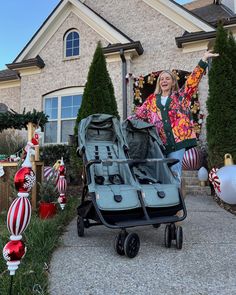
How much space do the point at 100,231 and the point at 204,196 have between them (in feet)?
12.4

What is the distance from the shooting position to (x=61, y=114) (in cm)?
1134

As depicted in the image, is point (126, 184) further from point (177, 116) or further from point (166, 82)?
point (166, 82)

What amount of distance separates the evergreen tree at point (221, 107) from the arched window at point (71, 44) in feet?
20.1

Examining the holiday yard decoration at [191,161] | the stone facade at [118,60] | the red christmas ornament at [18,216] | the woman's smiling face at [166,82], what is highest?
the stone facade at [118,60]

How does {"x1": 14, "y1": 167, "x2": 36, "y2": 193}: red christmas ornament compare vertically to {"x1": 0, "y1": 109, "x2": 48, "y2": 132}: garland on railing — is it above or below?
below

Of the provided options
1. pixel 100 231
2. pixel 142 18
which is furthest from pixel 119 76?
pixel 100 231

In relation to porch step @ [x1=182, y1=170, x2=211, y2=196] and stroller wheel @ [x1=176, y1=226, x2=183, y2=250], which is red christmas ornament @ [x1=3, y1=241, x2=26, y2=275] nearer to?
stroller wheel @ [x1=176, y1=226, x2=183, y2=250]

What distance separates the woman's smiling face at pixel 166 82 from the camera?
12.0 ft

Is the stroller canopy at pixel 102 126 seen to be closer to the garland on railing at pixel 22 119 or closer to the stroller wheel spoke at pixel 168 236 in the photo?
the stroller wheel spoke at pixel 168 236

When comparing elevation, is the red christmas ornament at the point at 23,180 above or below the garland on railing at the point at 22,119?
below

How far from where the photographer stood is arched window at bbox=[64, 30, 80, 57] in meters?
11.4

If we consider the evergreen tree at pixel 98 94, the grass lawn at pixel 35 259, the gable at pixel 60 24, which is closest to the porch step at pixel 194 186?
the evergreen tree at pixel 98 94

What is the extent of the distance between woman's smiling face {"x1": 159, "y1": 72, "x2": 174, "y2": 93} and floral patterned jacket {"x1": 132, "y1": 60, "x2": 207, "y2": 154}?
0.09m

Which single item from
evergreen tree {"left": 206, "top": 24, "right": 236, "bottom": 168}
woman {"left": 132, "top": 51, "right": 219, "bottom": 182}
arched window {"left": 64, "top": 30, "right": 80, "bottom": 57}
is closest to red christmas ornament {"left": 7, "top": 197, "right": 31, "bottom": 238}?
woman {"left": 132, "top": 51, "right": 219, "bottom": 182}
